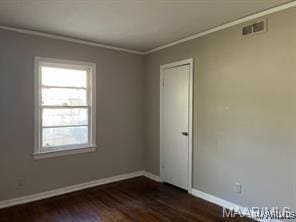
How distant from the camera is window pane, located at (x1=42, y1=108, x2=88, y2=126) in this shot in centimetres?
373

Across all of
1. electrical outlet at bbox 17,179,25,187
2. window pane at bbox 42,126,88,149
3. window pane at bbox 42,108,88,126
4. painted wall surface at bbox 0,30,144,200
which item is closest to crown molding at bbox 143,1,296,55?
painted wall surface at bbox 0,30,144,200

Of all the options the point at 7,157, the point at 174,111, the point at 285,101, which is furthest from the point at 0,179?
the point at 285,101

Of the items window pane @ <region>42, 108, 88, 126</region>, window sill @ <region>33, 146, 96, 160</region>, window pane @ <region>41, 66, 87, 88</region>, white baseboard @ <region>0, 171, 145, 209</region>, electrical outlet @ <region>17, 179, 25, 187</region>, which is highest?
window pane @ <region>41, 66, 87, 88</region>

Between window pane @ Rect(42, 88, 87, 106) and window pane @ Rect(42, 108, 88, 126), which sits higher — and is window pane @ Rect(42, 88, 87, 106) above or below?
above

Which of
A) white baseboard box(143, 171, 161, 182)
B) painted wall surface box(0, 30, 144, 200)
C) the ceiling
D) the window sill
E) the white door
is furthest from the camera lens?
white baseboard box(143, 171, 161, 182)

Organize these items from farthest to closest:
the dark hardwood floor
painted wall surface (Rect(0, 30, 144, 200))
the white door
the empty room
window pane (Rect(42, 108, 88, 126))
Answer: the white door
window pane (Rect(42, 108, 88, 126))
painted wall surface (Rect(0, 30, 144, 200))
the dark hardwood floor
the empty room

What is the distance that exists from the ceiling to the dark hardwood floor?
2.60 metres

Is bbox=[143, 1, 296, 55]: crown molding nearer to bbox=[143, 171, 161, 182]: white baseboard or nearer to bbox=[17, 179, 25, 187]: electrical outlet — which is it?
bbox=[143, 171, 161, 182]: white baseboard

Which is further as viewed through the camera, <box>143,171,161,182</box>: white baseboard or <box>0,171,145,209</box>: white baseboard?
<box>143,171,161,182</box>: white baseboard

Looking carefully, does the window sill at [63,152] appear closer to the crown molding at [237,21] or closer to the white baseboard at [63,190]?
the white baseboard at [63,190]

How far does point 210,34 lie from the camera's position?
3.49 meters

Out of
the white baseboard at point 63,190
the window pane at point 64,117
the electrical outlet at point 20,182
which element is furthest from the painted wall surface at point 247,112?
the electrical outlet at point 20,182

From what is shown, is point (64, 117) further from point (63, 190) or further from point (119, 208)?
point (119, 208)

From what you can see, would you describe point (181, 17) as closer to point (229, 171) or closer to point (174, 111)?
point (174, 111)
